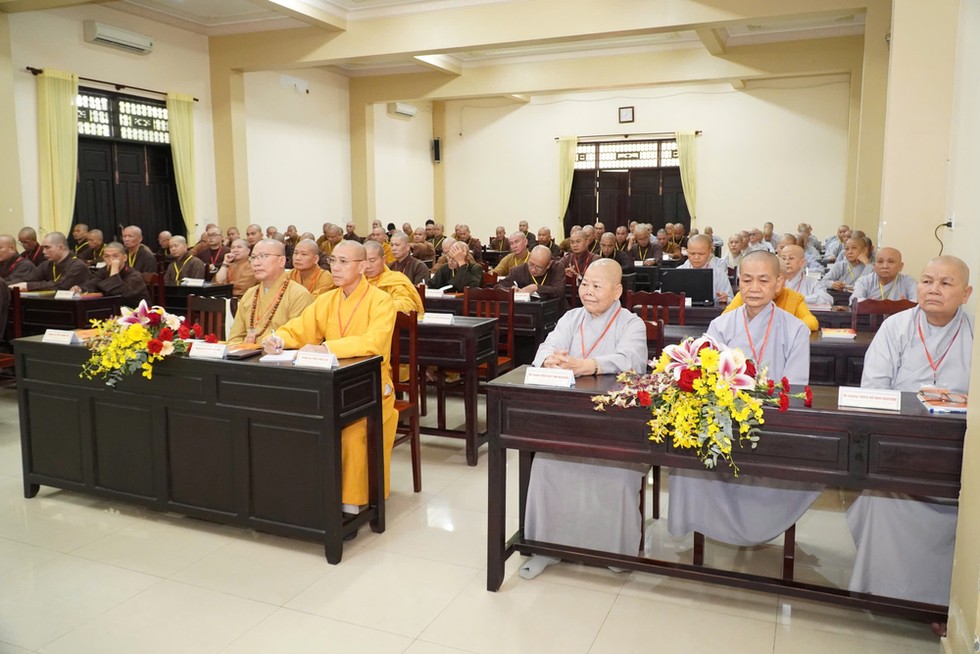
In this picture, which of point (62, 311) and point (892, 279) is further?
point (62, 311)

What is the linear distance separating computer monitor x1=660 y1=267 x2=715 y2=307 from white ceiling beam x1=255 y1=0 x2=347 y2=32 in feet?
19.4

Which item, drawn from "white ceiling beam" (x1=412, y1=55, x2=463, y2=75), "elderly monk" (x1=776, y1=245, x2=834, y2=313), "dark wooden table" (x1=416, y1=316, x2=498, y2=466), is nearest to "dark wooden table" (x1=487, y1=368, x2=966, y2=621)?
"dark wooden table" (x1=416, y1=316, x2=498, y2=466)

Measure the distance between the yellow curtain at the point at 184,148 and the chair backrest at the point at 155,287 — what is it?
3.69 meters

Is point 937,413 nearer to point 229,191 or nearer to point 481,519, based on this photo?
point 481,519

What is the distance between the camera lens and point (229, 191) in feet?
37.7

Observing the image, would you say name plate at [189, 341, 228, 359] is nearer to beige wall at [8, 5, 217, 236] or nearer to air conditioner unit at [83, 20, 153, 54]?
beige wall at [8, 5, 217, 236]

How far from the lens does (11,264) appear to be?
7.63m

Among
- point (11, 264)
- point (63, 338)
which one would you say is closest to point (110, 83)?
point (11, 264)

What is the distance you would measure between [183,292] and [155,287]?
1.10 feet

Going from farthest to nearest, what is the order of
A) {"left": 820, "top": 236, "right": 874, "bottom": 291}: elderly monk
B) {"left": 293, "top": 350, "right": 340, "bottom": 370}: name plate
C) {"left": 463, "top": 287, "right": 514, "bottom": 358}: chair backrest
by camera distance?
{"left": 820, "top": 236, "right": 874, "bottom": 291}: elderly monk
{"left": 463, "top": 287, "right": 514, "bottom": 358}: chair backrest
{"left": 293, "top": 350, "right": 340, "bottom": 370}: name plate

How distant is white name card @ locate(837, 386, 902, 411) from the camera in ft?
7.80

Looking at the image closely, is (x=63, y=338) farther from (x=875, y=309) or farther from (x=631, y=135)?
(x=631, y=135)

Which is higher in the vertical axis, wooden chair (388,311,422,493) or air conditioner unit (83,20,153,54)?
air conditioner unit (83,20,153,54)

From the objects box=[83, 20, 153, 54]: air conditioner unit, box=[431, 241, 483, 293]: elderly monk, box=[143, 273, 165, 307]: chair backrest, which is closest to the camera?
box=[431, 241, 483, 293]: elderly monk
